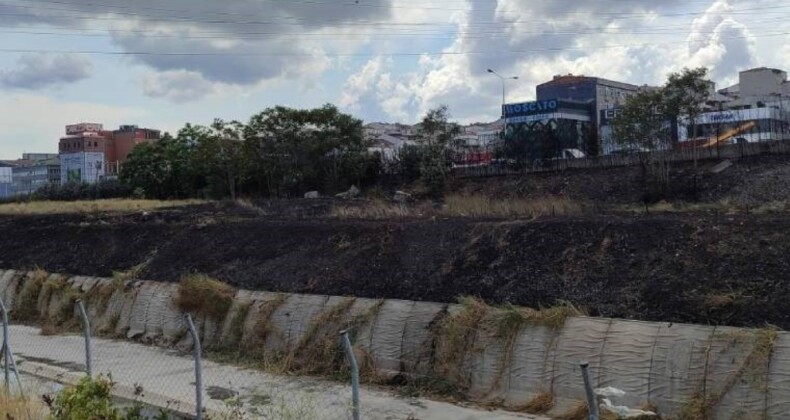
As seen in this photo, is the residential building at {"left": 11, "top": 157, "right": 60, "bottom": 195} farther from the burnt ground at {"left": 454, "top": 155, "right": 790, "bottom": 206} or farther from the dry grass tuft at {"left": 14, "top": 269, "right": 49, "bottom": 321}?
the dry grass tuft at {"left": 14, "top": 269, "right": 49, "bottom": 321}

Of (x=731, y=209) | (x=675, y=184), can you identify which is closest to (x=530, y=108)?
(x=675, y=184)

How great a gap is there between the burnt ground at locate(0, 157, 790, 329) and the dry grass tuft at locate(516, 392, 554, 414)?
145cm

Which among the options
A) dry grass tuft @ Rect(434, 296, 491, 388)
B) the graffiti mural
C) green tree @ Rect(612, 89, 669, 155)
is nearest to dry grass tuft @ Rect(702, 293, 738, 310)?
dry grass tuft @ Rect(434, 296, 491, 388)

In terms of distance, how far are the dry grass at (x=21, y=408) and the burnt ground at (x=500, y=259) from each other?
18.1 ft

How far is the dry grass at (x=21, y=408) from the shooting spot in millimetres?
6789

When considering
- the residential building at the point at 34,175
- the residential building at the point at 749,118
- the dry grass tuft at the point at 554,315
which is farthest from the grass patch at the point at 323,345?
the residential building at the point at 34,175

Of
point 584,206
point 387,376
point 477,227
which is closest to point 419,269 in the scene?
point 477,227

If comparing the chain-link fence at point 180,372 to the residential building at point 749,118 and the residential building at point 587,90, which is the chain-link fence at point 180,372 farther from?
the residential building at point 587,90

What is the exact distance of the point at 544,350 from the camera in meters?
8.86

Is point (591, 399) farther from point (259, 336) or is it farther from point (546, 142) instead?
point (546, 142)

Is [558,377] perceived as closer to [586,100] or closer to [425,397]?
[425,397]

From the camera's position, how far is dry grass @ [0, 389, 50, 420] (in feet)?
22.3

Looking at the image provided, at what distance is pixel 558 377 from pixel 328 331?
3.87 m

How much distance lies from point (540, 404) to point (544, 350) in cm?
66
